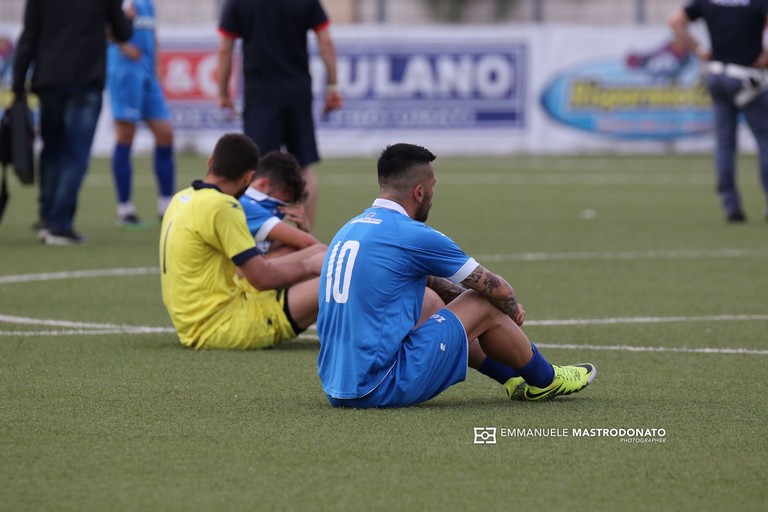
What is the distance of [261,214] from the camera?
7.80 metres

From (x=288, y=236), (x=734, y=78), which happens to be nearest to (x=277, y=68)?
(x=288, y=236)

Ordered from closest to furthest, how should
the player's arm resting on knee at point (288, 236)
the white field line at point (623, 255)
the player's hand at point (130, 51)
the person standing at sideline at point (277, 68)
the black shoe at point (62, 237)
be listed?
the player's arm resting on knee at point (288, 236)
the person standing at sideline at point (277, 68)
the white field line at point (623, 255)
the black shoe at point (62, 237)
the player's hand at point (130, 51)

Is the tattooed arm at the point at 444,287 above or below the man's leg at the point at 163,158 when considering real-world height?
above

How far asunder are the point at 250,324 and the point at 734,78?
8177 mm

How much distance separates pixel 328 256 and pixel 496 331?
28.1 inches

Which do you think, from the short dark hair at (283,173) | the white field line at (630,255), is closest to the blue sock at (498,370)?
the short dark hair at (283,173)

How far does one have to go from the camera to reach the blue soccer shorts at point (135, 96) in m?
13.7

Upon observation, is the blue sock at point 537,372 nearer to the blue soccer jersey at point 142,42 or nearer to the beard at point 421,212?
the beard at point 421,212

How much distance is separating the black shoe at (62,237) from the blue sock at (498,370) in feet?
22.7

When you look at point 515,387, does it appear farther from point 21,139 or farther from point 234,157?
point 21,139

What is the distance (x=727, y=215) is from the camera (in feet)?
47.6

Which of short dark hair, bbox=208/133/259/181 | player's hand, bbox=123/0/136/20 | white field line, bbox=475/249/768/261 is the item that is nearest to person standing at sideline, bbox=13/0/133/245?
player's hand, bbox=123/0/136/20

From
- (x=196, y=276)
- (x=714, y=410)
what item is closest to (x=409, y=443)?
(x=714, y=410)

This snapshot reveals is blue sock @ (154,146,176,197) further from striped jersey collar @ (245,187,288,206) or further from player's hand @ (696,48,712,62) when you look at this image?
striped jersey collar @ (245,187,288,206)
